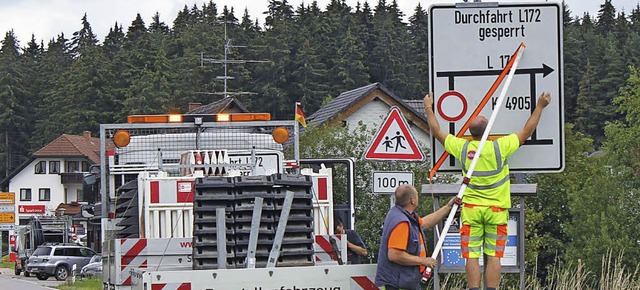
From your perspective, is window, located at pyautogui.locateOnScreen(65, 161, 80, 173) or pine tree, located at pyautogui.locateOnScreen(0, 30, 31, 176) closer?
window, located at pyautogui.locateOnScreen(65, 161, 80, 173)

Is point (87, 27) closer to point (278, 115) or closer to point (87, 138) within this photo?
point (87, 138)

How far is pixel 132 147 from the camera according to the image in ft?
45.3

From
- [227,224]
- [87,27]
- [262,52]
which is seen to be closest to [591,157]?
[227,224]

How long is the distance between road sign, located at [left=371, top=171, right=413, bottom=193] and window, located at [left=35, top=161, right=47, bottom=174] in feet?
344

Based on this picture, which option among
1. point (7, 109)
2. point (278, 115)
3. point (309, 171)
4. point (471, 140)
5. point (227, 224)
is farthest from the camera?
point (7, 109)

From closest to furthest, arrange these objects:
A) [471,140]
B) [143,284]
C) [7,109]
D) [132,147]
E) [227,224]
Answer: [471,140] → [143,284] → [227,224] → [132,147] → [7,109]

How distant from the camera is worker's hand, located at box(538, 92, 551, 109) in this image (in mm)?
7152

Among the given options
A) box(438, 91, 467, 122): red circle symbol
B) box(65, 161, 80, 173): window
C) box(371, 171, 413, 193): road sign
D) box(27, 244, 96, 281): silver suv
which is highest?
box(438, 91, 467, 122): red circle symbol

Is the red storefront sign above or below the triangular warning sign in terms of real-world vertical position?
below

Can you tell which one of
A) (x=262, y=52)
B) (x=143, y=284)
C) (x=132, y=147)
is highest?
(x=262, y=52)

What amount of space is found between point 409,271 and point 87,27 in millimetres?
164819

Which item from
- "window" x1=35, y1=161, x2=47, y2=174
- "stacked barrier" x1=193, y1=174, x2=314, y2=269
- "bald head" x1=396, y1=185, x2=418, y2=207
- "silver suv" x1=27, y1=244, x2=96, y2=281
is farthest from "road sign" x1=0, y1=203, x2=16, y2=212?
"window" x1=35, y1=161, x2=47, y2=174

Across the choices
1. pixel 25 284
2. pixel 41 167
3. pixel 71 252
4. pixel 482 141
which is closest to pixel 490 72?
pixel 482 141

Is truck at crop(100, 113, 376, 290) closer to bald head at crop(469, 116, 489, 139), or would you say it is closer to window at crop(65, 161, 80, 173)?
bald head at crop(469, 116, 489, 139)
